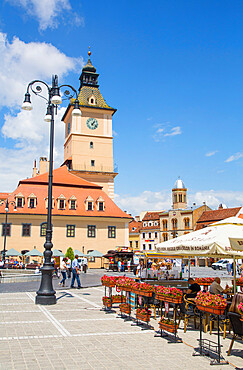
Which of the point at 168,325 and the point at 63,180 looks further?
the point at 63,180

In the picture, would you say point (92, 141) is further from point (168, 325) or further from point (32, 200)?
point (168, 325)

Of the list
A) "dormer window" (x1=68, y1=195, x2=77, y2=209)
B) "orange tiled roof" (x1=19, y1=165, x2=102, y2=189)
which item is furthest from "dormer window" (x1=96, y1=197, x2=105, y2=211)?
"dormer window" (x1=68, y1=195, x2=77, y2=209)

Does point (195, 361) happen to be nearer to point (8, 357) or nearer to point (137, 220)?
point (8, 357)

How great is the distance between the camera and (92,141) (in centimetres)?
A: 5856

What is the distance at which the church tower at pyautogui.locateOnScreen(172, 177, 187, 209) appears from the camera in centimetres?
10069

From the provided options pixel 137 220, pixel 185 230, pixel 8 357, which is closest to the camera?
pixel 8 357


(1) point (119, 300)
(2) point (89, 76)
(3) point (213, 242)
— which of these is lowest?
(1) point (119, 300)

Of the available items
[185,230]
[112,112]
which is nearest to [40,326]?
[112,112]

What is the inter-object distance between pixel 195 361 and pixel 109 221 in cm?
4184

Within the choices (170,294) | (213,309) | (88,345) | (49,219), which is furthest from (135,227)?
(213,309)

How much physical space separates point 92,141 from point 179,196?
4909 centimetres

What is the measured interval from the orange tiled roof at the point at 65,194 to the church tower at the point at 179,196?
52.6m

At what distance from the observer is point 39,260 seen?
1725 inches

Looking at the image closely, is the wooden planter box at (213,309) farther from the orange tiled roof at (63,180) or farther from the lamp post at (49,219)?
the orange tiled roof at (63,180)
